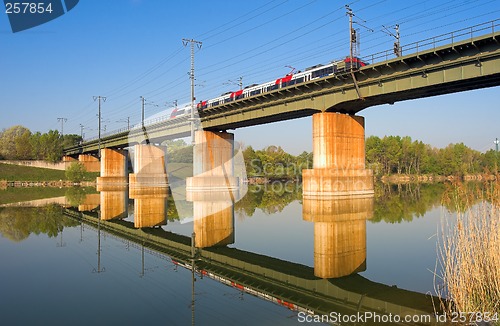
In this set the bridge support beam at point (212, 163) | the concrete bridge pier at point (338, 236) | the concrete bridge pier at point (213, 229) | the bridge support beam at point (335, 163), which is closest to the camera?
the concrete bridge pier at point (338, 236)

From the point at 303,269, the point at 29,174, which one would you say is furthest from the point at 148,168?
the point at 303,269

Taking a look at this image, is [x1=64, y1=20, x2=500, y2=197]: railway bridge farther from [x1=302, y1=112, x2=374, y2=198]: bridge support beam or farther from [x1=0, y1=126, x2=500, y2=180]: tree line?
[x1=0, y1=126, x2=500, y2=180]: tree line

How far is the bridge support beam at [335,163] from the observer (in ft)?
128

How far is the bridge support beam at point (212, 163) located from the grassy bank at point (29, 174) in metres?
54.7

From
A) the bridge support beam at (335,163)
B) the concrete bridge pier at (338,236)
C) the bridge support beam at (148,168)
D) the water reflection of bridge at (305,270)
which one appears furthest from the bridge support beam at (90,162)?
the water reflection of bridge at (305,270)

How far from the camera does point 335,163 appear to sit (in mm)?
40344

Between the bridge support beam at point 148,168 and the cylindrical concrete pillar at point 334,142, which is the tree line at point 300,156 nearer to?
the bridge support beam at point 148,168

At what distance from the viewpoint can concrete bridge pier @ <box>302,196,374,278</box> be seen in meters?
13.1

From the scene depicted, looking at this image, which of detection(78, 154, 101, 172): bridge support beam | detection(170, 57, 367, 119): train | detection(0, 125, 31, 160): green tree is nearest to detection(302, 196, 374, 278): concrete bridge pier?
detection(170, 57, 367, 119): train

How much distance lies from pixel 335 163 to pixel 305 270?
93.0 ft

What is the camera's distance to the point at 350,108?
4175cm

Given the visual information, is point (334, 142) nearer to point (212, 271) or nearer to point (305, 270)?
point (305, 270)

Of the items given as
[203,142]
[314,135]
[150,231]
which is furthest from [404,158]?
[150,231]

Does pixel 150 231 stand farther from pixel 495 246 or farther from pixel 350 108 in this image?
pixel 350 108
